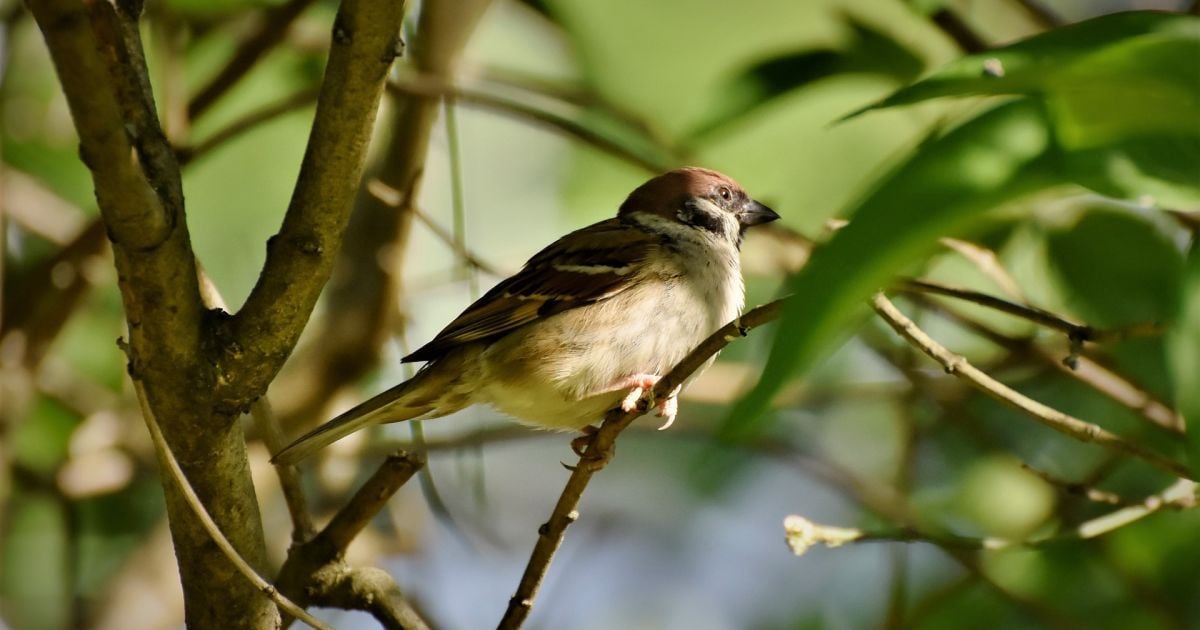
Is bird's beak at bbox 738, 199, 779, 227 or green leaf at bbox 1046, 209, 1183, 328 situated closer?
green leaf at bbox 1046, 209, 1183, 328

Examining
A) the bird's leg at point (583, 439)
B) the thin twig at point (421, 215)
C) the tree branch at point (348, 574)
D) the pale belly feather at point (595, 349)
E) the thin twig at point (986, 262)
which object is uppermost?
the thin twig at point (421, 215)

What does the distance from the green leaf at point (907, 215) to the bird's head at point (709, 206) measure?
2.28 metres

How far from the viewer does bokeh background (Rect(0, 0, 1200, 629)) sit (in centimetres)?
327

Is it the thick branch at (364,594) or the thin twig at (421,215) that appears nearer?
the thick branch at (364,594)

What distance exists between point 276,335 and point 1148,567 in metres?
2.46

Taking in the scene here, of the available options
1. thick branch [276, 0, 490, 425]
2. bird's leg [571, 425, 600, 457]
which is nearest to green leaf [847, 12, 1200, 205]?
bird's leg [571, 425, 600, 457]

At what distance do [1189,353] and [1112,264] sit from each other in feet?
6.28

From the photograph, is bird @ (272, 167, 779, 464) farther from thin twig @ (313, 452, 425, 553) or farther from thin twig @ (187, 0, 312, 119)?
thin twig @ (187, 0, 312, 119)

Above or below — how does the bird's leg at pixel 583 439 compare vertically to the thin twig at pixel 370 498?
above

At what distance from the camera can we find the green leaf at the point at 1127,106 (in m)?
1.25

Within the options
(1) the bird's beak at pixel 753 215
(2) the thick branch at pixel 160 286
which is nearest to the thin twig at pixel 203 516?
(2) the thick branch at pixel 160 286

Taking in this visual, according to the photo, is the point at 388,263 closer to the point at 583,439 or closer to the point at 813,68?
the point at 583,439

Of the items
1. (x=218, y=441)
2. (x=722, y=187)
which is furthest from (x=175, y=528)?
(x=722, y=187)

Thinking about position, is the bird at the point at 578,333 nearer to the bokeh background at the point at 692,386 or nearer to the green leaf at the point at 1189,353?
the bokeh background at the point at 692,386
